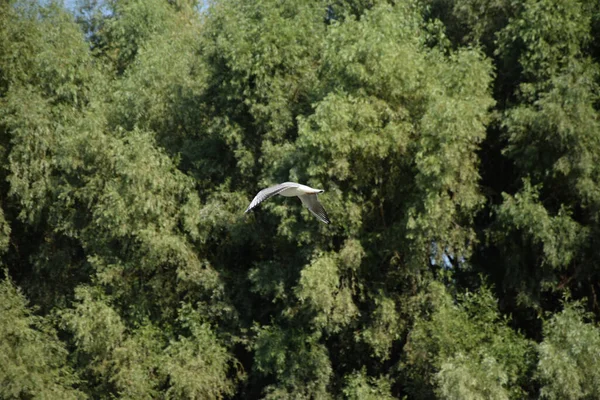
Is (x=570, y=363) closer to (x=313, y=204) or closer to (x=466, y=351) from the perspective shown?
(x=466, y=351)

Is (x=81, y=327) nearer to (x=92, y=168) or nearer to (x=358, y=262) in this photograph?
(x=92, y=168)

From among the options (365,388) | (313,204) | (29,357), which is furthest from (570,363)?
(29,357)

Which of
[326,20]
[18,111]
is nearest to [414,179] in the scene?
[326,20]

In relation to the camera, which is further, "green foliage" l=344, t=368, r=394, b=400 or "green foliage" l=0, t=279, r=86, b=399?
"green foliage" l=0, t=279, r=86, b=399

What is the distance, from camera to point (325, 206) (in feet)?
60.8

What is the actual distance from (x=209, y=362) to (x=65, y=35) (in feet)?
25.9

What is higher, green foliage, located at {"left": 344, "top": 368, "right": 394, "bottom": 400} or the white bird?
the white bird

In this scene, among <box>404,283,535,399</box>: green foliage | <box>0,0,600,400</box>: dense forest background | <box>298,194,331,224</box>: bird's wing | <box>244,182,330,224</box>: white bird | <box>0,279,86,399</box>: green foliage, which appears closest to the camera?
<box>244,182,330,224</box>: white bird

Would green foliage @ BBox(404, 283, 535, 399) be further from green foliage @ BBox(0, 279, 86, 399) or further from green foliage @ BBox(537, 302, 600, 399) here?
green foliage @ BBox(0, 279, 86, 399)

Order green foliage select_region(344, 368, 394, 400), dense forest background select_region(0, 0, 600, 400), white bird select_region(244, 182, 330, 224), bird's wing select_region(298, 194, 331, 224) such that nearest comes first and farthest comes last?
white bird select_region(244, 182, 330, 224) → bird's wing select_region(298, 194, 331, 224) → dense forest background select_region(0, 0, 600, 400) → green foliage select_region(344, 368, 394, 400)

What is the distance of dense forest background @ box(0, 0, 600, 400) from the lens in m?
18.2

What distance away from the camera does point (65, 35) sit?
23281 mm

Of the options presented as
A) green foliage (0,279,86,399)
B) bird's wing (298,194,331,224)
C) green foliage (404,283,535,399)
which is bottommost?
green foliage (0,279,86,399)

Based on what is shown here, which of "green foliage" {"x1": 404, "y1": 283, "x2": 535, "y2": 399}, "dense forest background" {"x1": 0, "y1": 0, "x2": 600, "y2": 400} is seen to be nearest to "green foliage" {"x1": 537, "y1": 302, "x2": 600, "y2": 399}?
"dense forest background" {"x1": 0, "y1": 0, "x2": 600, "y2": 400}
